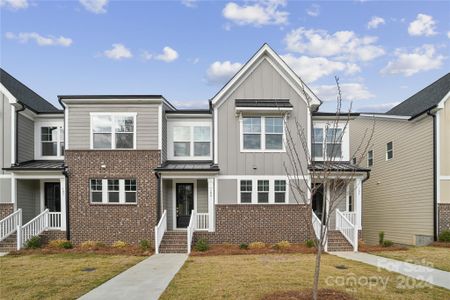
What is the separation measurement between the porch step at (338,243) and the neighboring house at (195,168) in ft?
1.05

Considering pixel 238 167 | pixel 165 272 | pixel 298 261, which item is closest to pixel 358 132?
pixel 238 167

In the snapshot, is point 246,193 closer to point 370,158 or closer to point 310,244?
point 310,244

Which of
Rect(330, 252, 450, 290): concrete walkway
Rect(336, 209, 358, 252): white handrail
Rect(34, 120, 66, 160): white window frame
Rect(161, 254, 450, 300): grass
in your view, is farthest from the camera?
Rect(34, 120, 66, 160): white window frame

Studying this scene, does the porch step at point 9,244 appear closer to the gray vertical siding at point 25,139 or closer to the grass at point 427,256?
the gray vertical siding at point 25,139

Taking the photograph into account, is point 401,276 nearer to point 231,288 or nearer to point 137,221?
point 231,288

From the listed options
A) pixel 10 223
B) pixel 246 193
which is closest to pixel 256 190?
pixel 246 193

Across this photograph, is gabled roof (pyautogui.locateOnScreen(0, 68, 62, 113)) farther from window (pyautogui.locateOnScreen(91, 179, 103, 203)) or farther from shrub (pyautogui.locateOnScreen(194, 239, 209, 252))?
shrub (pyautogui.locateOnScreen(194, 239, 209, 252))

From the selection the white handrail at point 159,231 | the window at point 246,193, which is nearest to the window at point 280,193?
the window at point 246,193

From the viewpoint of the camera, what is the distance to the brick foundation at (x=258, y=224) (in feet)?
56.4

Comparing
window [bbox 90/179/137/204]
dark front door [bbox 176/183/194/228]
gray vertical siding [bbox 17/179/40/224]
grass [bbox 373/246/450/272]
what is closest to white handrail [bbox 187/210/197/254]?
dark front door [bbox 176/183/194/228]

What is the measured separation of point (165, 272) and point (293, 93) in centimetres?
1043

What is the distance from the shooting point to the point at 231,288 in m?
8.78

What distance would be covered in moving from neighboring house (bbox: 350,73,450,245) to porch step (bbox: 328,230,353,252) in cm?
455

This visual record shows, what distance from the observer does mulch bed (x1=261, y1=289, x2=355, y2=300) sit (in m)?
7.59
